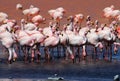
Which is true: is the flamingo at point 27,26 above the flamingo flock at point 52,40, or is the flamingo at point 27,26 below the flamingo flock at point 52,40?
above

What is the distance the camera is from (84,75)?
18750 millimetres

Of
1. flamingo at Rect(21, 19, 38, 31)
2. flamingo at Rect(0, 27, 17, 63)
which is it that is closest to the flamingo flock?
flamingo at Rect(0, 27, 17, 63)

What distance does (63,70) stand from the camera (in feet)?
65.1

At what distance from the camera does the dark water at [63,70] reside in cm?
1833

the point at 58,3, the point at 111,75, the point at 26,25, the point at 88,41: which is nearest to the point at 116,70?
the point at 111,75

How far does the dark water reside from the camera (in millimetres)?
18328

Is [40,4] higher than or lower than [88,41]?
higher

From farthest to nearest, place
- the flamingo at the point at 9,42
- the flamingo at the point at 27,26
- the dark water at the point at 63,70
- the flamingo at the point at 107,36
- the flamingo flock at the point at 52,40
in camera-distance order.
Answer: the flamingo at the point at 27,26 < the flamingo at the point at 107,36 < the flamingo flock at the point at 52,40 < the flamingo at the point at 9,42 < the dark water at the point at 63,70

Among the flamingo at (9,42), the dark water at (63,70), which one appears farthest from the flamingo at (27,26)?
the flamingo at (9,42)

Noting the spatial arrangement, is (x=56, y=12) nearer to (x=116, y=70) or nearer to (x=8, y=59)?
(x=8, y=59)

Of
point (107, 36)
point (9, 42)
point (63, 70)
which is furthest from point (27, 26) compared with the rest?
point (63, 70)

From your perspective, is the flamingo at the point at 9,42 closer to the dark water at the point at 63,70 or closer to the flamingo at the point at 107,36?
the dark water at the point at 63,70

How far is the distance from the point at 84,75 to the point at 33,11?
12.3m

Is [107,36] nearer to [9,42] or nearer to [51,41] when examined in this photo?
[51,41]
